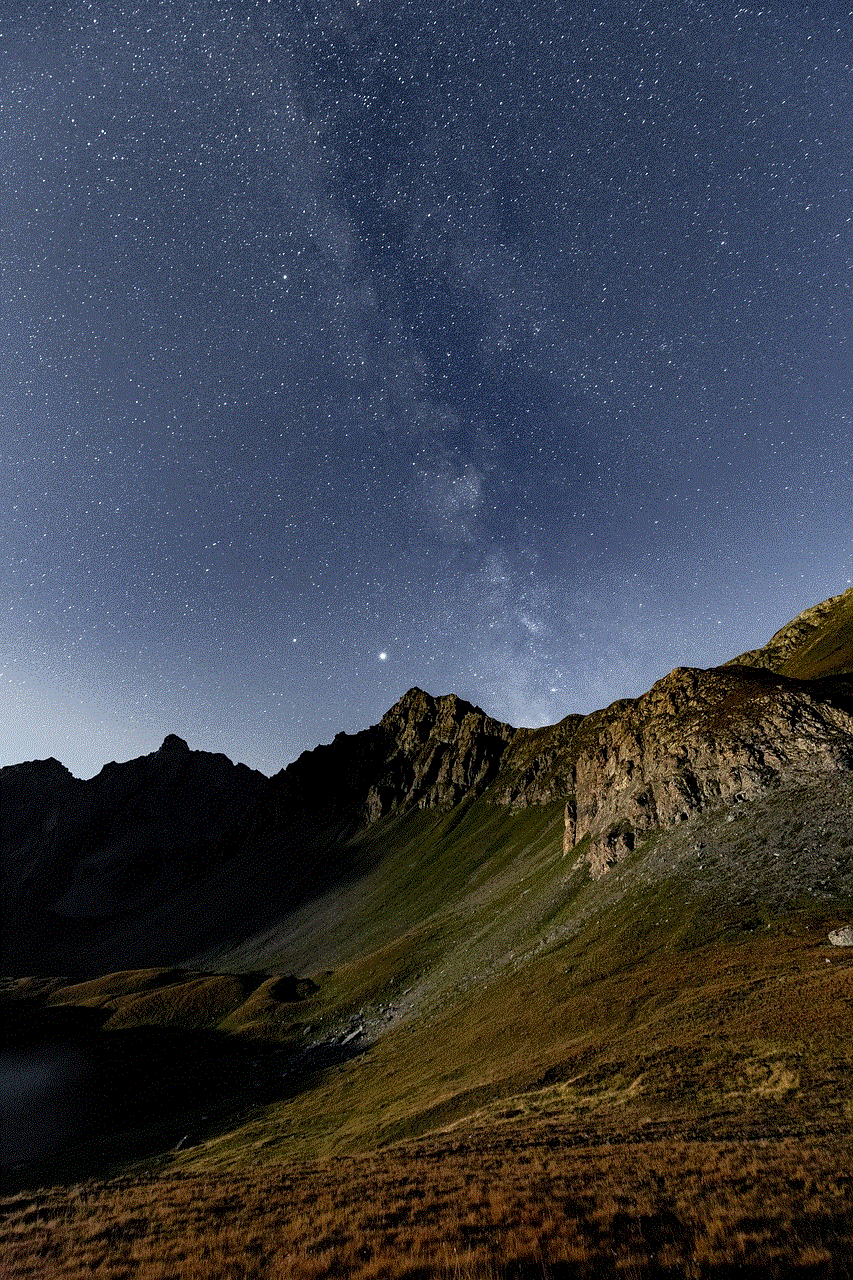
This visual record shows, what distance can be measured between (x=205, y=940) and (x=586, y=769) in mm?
132028

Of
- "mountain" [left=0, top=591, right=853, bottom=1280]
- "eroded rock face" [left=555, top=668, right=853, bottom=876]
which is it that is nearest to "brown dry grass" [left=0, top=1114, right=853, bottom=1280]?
"mountain" [left=0, top=591, right=853, bottom=1280]

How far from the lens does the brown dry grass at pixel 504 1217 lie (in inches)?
464

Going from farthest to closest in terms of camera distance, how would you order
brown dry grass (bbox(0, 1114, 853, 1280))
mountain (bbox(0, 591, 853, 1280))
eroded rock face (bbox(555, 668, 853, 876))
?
eroded rock face (bbox(555, 668, 853, 876)) → mountain (bbox(0, 591, 853, 1280)) → brown dry grass (bbox(0, 1114, 853, 1280))

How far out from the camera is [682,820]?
70562 mm

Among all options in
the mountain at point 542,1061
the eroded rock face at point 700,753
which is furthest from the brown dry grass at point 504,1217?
the eroded rock face at point 700,753

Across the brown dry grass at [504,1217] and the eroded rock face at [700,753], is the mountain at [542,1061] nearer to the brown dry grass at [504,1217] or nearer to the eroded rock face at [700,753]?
the brown dry grass at [504,1217]

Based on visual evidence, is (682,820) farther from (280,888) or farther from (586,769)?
(280,888)

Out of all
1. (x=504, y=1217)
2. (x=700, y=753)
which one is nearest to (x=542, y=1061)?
(x=504, y=1217)

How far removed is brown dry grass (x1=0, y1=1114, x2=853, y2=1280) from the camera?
11789 millimetres

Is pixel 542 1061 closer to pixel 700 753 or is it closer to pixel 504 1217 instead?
pixel 504 1217

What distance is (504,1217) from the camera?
14.2m

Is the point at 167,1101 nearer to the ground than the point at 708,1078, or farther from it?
nearer to the ground

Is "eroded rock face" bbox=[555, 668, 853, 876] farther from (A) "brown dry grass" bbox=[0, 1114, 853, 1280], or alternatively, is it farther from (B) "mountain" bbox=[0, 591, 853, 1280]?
(A) "brown dry grass" bbox=[0, 1114, 853, 1280]

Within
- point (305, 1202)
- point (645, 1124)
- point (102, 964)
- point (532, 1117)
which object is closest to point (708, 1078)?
point (645, 1124)
